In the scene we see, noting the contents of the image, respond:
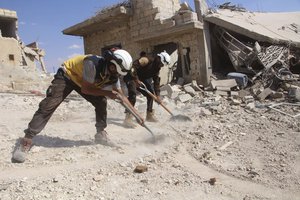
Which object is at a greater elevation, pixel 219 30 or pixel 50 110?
pixel 219 30

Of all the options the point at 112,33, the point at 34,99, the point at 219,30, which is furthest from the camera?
the point at 112,33

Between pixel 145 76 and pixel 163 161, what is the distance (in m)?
2.24

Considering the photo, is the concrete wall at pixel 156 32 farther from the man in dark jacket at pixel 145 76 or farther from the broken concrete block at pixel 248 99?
the man in dark jacket at pixel 145 76

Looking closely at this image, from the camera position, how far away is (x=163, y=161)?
3924 mm

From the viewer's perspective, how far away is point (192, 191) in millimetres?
3225

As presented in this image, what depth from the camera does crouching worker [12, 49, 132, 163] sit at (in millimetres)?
3705

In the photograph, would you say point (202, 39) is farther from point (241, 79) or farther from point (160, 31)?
point (241, 79)

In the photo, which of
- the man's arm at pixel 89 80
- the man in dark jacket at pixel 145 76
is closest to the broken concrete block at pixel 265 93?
the man in dark jacket at pixel 145 76

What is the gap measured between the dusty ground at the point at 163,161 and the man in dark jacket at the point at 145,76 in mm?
303

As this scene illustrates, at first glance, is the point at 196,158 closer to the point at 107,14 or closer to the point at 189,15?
the point at 189,15

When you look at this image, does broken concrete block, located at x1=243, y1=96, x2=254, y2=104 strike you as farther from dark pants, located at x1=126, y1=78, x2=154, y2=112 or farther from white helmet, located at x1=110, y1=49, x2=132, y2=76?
white helmet, located at x1=110, y1=49, x2=132, y2=76

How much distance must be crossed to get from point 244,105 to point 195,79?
2607 mm

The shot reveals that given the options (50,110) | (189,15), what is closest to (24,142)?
(50,110)

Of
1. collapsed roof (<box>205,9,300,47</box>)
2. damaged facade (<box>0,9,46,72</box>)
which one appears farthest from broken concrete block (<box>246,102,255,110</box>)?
damaged facade (<box>0,9,46,72</box>)
